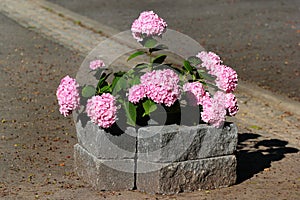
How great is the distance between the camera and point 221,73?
21.0 ft

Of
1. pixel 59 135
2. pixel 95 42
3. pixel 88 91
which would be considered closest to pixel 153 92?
pixel 88 91

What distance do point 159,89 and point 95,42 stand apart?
619 centimetres

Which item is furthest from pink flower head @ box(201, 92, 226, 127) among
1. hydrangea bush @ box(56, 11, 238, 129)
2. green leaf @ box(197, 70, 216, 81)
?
green leaf @ box(197, 70, 216, 81)

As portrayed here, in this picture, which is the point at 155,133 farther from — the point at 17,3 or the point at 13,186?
the point at 17,3

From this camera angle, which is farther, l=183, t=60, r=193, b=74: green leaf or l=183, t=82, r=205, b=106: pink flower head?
l=183, t=60, r=193, b=74: green leaf

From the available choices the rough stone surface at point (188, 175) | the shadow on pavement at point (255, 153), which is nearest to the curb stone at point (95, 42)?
the shadow on pavement at point (255, 153)

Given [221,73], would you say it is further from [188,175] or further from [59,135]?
[59,135]

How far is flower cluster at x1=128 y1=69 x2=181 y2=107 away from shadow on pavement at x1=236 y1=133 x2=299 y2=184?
3.46 ft

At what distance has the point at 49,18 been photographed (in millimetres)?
13836

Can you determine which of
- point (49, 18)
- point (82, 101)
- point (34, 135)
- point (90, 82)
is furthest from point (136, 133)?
point (49, 18)

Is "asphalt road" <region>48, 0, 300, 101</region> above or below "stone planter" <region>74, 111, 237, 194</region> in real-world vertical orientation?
above

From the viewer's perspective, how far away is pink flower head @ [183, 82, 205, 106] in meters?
6.31

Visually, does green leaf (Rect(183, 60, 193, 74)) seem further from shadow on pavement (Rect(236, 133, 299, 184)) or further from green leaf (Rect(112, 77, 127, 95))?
shadow on pavement (Rect(236, 133, 299, 184))

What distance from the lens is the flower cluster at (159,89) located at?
609 centimetres
